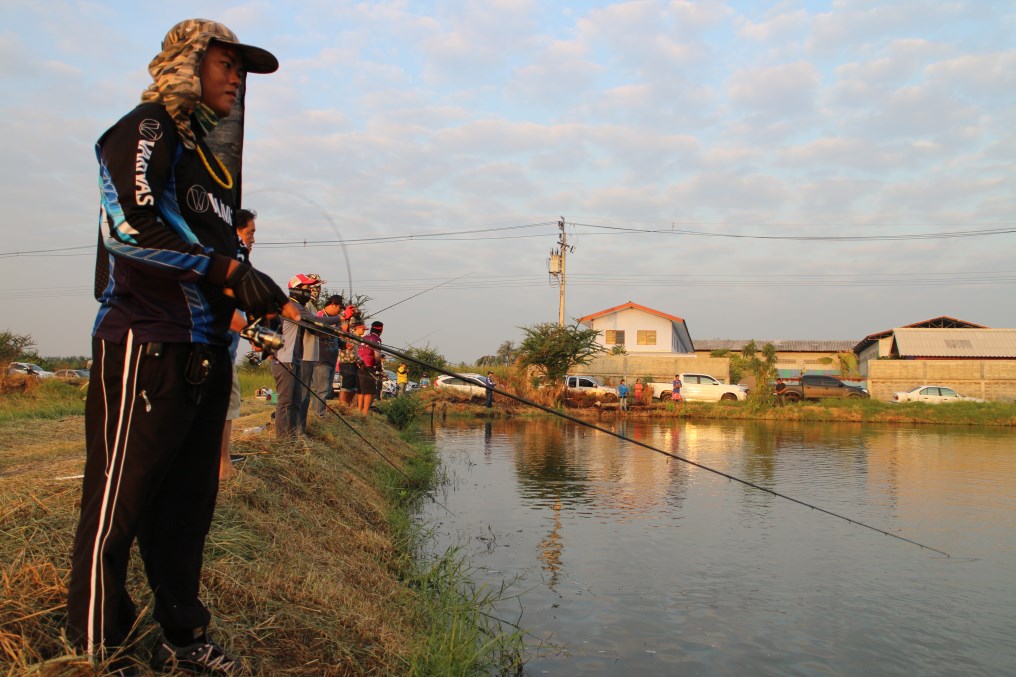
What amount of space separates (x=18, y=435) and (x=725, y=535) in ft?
23.5

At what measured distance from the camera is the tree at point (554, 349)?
31094 millimetres

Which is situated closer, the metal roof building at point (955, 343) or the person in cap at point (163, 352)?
the person in cap at point (163, 352)

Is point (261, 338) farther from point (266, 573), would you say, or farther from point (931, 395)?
point (931, 395)

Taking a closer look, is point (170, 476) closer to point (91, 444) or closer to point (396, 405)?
point (91, 444)

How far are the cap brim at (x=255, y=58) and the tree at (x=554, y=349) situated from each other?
1122 inches

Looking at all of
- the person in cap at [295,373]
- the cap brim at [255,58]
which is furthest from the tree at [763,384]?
the cap brim at [255,58]

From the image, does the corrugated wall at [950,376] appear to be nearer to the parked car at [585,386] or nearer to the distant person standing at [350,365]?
the parked car at [585,386]

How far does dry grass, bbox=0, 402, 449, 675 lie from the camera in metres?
2.61

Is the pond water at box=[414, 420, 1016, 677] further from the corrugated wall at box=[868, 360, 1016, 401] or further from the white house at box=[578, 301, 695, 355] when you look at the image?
the white house at box=[578, 301, 695, 355]

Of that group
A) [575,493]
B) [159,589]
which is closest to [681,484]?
[575,493]

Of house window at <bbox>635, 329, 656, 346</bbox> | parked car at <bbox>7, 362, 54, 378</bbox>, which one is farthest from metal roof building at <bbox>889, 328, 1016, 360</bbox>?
parked car at <bbox>7, 362, 54, 378</bbox>

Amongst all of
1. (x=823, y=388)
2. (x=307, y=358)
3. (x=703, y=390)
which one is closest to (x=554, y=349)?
(x=703, y=390)

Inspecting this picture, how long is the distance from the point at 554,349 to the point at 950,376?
61.3 ft

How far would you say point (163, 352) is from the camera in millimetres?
2250
